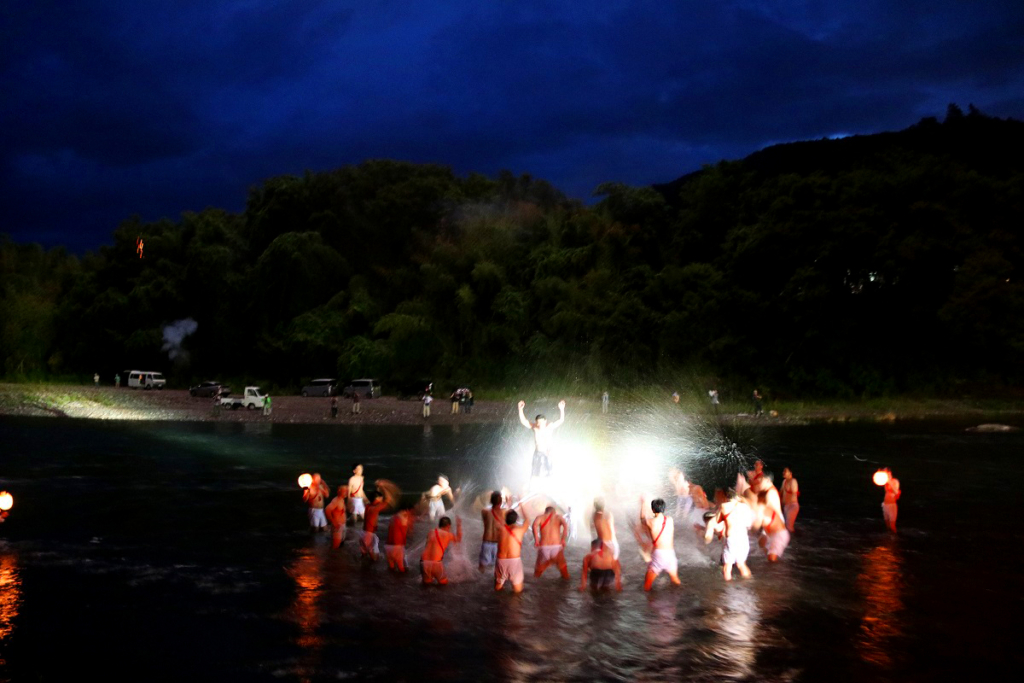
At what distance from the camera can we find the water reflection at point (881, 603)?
1107 cm

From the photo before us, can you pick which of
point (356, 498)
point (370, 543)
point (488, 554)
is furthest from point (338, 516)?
point (488, 554)

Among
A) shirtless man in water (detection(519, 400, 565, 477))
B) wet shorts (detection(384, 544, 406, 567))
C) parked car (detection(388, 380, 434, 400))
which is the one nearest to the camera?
wet shorts (detection(384, 544, 406, 567))

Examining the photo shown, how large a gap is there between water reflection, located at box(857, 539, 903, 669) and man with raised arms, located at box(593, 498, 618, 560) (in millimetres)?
3521

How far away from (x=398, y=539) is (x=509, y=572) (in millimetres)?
2072

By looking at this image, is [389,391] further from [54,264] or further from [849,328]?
[54,264]

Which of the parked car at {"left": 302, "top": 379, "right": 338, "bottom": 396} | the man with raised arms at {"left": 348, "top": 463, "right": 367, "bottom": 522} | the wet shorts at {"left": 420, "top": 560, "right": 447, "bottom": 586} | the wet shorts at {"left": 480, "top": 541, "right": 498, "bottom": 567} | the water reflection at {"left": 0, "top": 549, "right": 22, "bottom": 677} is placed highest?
the parked car at {"left": 302, "top": 379, "right": 338, "bottom": 396}

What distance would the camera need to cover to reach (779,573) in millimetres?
14773

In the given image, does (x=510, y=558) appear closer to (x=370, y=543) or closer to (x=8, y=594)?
(x=370, y=543)

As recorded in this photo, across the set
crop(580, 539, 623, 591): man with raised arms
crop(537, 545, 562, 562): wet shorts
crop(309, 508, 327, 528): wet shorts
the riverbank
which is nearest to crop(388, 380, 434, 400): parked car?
the riverbank

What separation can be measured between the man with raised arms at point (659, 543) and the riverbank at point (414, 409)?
30.9 m

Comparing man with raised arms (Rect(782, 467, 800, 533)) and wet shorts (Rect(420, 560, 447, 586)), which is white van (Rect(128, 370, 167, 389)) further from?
man with raised arms (Rect(782, 467, 800, 533))

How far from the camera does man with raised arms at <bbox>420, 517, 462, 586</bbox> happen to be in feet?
44.4

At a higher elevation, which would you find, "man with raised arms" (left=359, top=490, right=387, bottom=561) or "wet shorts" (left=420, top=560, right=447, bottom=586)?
"man with raised arms" (left=359, top=490, right=387, bottom=561)

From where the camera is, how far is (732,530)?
13719mm
